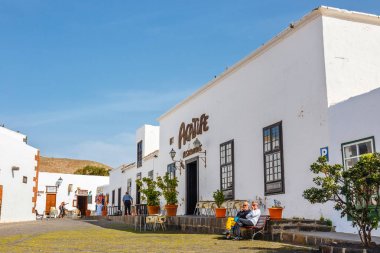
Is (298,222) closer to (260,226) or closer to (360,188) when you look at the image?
(260,226)

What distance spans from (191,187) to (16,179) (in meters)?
9.60

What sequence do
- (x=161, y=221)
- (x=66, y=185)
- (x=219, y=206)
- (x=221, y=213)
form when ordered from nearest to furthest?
(x=221, y=213) < (x=219, y=206) < (x=161, y=221) < (x=66, y=185)

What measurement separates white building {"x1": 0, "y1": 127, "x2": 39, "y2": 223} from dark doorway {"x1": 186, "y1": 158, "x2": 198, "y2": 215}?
908cm

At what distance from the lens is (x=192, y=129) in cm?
1948

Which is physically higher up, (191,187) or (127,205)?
(191,187)

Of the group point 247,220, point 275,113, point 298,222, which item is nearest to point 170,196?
point 275,113

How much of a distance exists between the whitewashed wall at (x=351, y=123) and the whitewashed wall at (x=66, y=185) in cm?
3141

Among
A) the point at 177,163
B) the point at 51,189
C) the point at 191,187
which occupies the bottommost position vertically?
the point at 191,187

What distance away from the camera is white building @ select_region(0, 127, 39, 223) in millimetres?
21766

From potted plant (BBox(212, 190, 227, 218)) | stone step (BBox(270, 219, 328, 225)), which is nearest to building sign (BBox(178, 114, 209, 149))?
potted plant (BBox(212, 190, 227, 218))

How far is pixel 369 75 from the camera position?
38.5ft

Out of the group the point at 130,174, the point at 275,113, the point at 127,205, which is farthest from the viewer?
the point at 130,174

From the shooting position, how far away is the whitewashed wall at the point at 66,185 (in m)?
37.8

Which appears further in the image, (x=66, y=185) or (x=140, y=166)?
(x=66, y=185)
